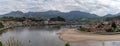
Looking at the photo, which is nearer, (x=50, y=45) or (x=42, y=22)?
(x=50, y=45)

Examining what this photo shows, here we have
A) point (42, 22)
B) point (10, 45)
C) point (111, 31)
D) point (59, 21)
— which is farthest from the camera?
point (59, 21)

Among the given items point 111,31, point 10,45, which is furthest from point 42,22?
point 10,45

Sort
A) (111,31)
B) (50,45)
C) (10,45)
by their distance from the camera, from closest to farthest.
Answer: (10,45) < (50,45) < (111,31)

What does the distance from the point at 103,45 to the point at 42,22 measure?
139m

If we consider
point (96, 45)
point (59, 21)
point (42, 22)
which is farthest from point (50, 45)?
point (59, 21)

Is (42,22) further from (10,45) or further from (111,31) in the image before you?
(10,45)

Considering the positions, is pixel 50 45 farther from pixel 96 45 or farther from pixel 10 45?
pixel 10 45

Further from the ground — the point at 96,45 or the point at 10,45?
the point at 10,45

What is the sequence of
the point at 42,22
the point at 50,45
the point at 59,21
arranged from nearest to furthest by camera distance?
the point at 50,45 < the point at 42,22 < the point at 59,21

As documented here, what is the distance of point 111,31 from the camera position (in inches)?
2318

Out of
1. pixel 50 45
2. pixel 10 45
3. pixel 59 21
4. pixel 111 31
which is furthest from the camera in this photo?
pixel 59 21

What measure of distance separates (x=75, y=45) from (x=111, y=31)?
26017 mm

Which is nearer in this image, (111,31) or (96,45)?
(96,45)

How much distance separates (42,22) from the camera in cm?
17188
